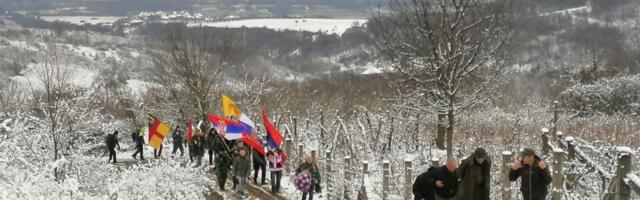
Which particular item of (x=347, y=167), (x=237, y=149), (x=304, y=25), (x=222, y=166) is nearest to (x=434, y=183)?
(x=347, y=167)

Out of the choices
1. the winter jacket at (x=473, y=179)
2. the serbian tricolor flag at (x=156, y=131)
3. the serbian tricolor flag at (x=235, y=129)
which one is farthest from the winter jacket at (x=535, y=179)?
the serbian tricolor flag at (x=156, y=131)

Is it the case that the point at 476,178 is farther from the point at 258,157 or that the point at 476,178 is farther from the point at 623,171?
the point at 258,157

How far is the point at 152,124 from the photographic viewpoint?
20156 millimetres

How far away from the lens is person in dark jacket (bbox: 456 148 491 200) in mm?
8211

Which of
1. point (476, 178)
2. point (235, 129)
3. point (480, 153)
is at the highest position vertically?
point (480, 153)

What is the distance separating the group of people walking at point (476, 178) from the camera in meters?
8.16

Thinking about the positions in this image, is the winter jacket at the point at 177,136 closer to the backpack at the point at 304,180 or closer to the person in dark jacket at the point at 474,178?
the backpack at the point at 304,180

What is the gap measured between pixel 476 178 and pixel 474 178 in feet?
0.08

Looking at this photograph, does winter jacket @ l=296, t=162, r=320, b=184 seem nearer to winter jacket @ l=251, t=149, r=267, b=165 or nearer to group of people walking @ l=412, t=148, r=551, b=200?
winter jacket @ l=251, t=149, r=267, b=165

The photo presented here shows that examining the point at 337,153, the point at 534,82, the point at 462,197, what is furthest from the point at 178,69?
the point at 534,82

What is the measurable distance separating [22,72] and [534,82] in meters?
77.1

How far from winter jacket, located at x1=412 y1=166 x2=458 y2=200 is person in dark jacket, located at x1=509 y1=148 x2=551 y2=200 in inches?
30.6

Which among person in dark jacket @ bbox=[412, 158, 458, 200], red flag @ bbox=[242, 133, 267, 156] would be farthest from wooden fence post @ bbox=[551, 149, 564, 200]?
red flag @ bbox=[242, 133, 267, 156]

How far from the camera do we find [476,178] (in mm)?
8250
